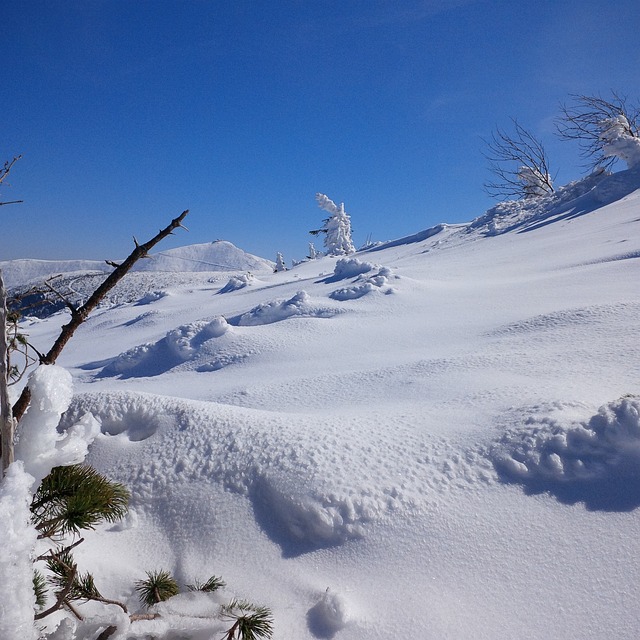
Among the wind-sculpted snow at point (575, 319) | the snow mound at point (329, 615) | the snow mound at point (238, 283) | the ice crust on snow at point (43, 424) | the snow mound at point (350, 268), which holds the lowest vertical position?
the snow mound at point (329, 615)

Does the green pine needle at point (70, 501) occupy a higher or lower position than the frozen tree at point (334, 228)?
lower

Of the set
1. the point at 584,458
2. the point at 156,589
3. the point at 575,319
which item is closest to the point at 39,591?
the point at 156,589

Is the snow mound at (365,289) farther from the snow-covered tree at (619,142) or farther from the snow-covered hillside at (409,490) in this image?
the snow-covered tree at (619,142)

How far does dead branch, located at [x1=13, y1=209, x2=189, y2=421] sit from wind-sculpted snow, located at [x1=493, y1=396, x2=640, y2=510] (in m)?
2.40

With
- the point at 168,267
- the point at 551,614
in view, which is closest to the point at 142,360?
the point at 551,614

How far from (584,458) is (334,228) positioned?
122 ft

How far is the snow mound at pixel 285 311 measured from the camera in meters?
8.65

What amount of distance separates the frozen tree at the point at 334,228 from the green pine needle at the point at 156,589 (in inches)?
1449

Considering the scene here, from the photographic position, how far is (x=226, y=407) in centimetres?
357

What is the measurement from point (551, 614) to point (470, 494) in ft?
2.28

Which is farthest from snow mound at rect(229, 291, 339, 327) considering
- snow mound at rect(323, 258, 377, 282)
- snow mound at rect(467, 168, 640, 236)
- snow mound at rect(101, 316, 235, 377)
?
snow mound at rect(467, 168, 640, 236)

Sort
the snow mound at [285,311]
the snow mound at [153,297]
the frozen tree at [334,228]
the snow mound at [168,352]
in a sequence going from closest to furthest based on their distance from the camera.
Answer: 1. the snow mound at [168,352]
2. the snow mound at [285,311]
3. the snow mound at [153,297]
4. the frozen tree at [334,228]

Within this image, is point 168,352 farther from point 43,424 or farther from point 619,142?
point 619,142

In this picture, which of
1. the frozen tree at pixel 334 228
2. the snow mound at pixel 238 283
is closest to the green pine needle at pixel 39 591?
the snow mound at pixel 238 283
